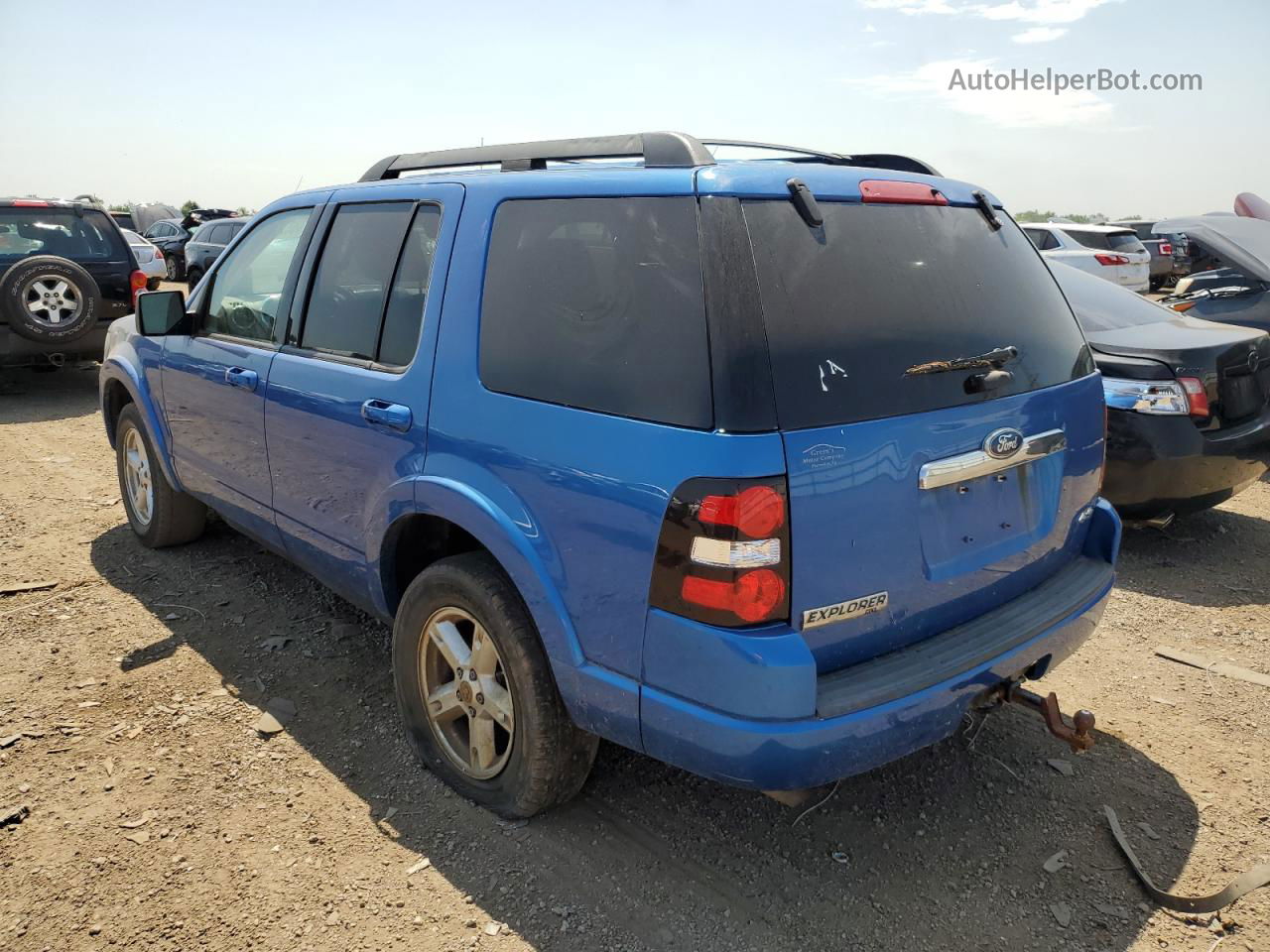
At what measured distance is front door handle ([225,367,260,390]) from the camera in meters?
3.71

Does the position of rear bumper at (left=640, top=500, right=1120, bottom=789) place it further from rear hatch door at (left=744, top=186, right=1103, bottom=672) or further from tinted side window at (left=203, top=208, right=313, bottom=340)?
tinted side window at (left=203, top=208, right=313, bottom=340)

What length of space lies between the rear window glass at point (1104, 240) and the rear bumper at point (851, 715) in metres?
15.1

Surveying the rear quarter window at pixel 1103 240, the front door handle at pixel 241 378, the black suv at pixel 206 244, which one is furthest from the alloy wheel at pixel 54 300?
the rear quarter window at pixel 1103 240

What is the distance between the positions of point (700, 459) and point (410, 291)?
4.62 feet

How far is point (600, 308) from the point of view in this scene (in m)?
2.45

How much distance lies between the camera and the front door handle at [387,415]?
114 inches

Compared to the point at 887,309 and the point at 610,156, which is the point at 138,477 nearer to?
the point at 610,156

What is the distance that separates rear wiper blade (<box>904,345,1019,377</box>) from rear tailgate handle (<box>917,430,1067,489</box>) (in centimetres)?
20

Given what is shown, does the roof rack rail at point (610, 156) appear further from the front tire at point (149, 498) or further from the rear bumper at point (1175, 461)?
the rear bumper at point (1175, 461)

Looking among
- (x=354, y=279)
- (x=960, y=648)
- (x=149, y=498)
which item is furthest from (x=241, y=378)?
(x=960, y=648)

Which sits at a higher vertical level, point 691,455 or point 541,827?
point 691,455

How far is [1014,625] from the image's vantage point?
2635mm

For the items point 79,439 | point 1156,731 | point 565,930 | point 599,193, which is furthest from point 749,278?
point 79,439

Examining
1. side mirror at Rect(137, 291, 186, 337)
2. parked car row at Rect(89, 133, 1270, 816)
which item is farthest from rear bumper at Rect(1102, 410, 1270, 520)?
side mirror at Rect(137, 291, 186, 337)
